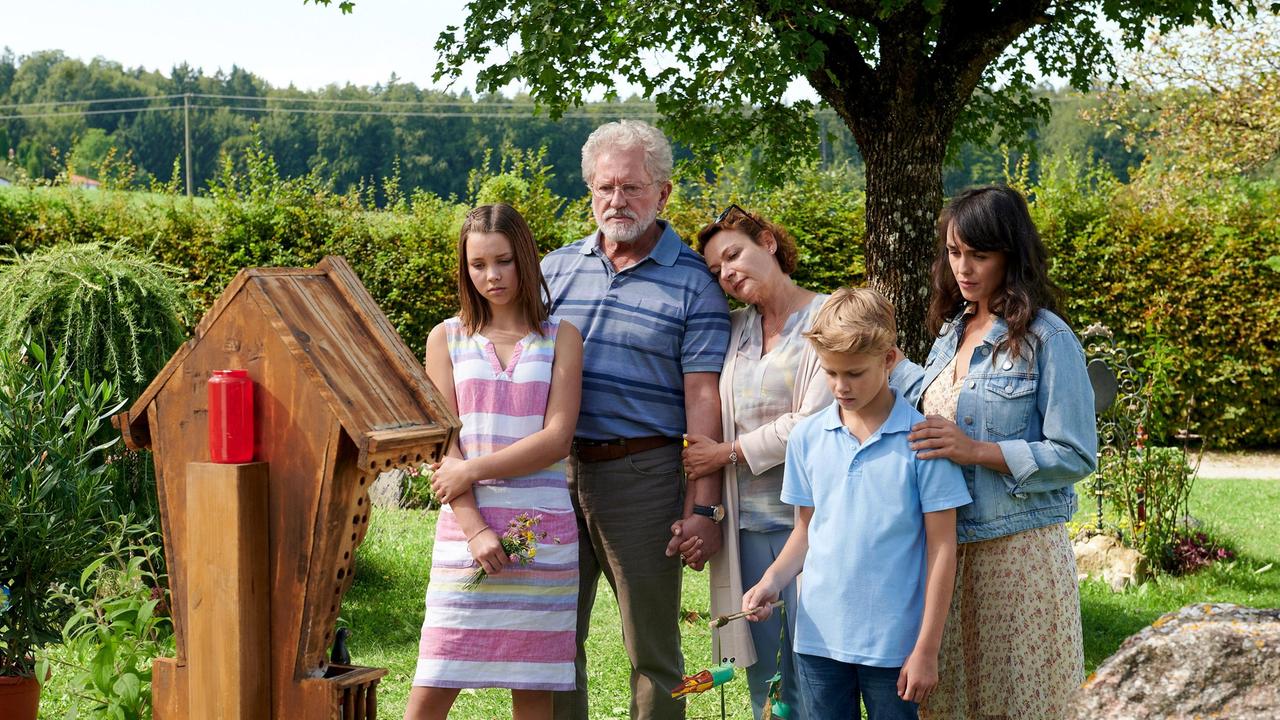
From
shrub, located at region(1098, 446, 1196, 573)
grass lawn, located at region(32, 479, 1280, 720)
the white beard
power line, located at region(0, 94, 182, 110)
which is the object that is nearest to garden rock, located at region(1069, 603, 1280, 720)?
the white beard

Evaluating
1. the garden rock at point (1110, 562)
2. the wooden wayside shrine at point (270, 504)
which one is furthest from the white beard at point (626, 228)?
the garden rock at point (1110, 562)

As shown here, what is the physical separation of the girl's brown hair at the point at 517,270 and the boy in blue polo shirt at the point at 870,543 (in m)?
0.76

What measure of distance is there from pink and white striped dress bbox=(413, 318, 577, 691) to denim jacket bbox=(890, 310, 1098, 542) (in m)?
1.00

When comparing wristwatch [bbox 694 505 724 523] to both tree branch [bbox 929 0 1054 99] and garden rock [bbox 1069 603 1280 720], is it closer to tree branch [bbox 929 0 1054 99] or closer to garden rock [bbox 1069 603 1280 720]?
garden rock [bbox 1069 603 1280 720]

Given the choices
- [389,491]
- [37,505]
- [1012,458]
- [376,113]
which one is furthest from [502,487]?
[376,113]

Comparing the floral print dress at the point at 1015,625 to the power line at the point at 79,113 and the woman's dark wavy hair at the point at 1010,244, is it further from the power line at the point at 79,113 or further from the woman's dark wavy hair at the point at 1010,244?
the power line at the point at 79,113

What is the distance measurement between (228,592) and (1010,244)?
1.82m

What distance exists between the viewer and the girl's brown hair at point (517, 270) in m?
2.90

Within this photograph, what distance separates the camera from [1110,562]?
21.4 feet

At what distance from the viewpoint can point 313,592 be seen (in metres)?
2.06

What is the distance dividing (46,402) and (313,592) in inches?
72.1

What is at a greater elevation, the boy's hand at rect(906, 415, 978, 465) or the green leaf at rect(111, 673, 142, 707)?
the boy's hand at rect(906, 415, 978, 465)

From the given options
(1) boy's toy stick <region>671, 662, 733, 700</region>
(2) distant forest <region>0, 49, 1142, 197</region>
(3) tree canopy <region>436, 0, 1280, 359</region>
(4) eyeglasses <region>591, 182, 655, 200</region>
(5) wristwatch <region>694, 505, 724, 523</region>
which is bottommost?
(1) boy's toy stick <region>671, 662, 733, 700</region>

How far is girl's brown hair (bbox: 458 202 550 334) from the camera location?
2.90 m
